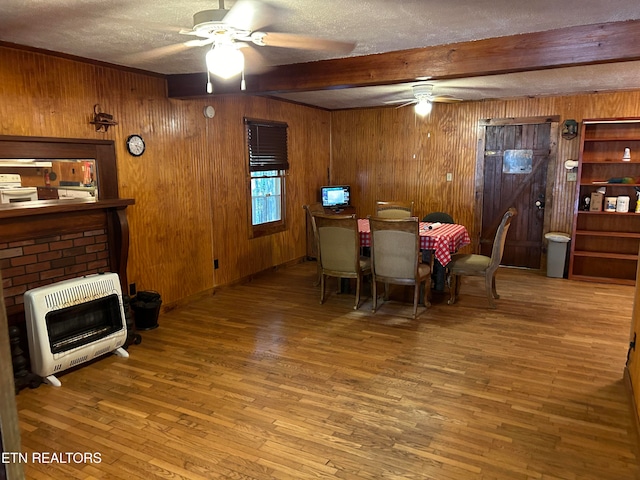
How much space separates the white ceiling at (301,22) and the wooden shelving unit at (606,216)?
131 inches

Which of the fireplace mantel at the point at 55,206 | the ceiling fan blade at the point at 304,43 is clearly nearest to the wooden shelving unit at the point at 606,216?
the ceiling fan blade at the point at 304,43

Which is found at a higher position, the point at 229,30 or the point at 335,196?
the point at 229,30

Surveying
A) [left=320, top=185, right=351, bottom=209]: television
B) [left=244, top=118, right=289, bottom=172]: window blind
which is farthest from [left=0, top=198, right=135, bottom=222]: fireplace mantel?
[left=320, top=185, right=351, bottom=209]: television

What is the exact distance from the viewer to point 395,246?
434 cm

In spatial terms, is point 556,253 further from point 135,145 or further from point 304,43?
point 135,145

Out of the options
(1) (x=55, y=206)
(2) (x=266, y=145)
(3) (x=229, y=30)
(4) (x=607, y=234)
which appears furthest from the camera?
(2) (x=266, y=145)

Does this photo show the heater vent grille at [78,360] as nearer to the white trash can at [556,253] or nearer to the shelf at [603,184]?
the white trash can at [556,253]

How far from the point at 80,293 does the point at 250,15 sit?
226 centimetres

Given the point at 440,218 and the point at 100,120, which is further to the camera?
the point at 440,218

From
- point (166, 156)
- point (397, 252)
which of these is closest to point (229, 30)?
point (166, 156)

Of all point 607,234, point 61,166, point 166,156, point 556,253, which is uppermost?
point 166,156

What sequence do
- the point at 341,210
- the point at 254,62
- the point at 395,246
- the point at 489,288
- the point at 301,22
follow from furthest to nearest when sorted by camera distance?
the point at 341,210 → the point at 489,288 → the point at 395,246 → the point at 254,62 → the point at 301,22

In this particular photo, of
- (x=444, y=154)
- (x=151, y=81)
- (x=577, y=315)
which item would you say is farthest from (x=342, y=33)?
(x=444, y=154)

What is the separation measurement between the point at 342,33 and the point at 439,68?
2.66 ft
